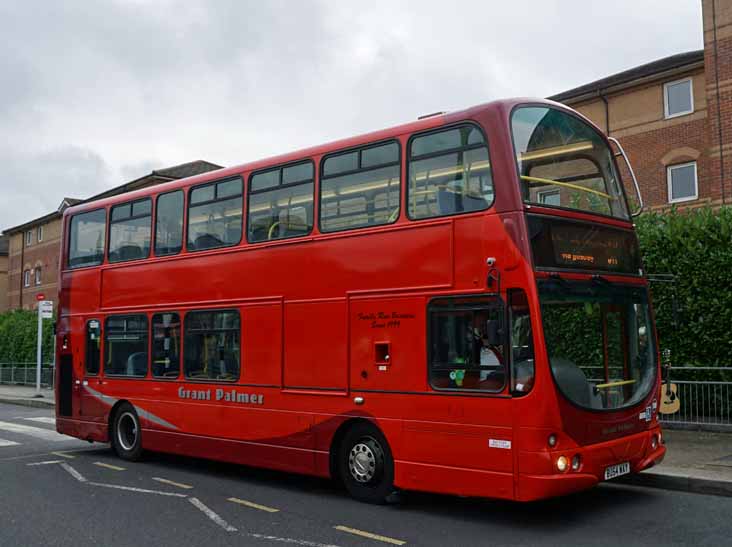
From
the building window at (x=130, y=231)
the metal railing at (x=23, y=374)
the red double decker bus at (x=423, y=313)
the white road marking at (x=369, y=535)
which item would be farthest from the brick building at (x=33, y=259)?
the white road marking at (x=369, y=535)

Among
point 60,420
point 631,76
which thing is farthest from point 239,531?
point 631,76

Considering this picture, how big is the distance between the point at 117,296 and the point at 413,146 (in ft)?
20.0

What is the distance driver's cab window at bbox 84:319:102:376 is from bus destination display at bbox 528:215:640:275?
317 inches

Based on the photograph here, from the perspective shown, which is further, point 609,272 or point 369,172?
point 369,172

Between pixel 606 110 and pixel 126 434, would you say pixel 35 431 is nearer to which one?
pixel 126 434

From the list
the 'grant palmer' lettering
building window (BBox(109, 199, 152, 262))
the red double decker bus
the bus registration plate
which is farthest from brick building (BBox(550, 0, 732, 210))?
the 'grant palmer' lettering

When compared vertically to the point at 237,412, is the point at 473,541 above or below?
below

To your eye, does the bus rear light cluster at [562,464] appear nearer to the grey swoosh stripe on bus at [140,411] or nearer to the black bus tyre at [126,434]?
the grey swoosh stripe on bus at [140,411]

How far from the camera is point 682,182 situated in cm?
2472

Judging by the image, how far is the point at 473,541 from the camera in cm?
670

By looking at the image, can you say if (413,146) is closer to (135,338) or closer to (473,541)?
(473,541)

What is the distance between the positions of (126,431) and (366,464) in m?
5.42

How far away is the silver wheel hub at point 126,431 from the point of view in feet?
39.4

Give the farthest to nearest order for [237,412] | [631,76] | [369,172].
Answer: [631,76], [237,412], [369,172]
